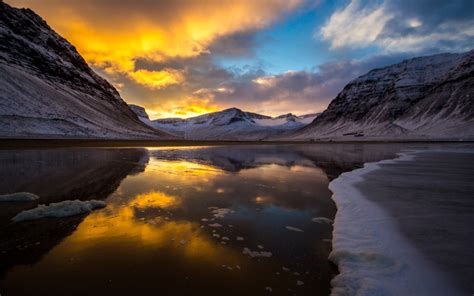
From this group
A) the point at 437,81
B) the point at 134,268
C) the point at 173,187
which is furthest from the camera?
A: the point at 437,81

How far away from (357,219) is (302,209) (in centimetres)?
177

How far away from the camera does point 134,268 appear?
4633mm

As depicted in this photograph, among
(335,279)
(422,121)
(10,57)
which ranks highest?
(10,57)

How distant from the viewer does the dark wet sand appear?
474cm

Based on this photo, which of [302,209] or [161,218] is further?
[302,209]

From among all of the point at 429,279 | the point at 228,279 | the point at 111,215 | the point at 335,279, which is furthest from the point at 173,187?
the point at 429,279

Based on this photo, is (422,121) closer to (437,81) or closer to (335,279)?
(437,81)

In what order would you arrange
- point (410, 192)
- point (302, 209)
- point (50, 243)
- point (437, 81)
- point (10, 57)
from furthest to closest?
point (437, 81) < point (10, 57) < point (410, 192) < point (302, 209) < point (50, 243)

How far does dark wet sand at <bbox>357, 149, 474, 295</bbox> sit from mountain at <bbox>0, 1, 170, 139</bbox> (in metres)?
87.5

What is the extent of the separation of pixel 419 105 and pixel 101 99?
19656 centimetres

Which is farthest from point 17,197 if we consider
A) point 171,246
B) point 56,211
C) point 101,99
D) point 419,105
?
point 419,105

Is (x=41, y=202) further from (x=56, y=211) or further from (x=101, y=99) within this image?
(x=101, y=99)

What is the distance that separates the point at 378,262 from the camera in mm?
4934

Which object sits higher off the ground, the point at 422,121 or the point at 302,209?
the point at 422,121
